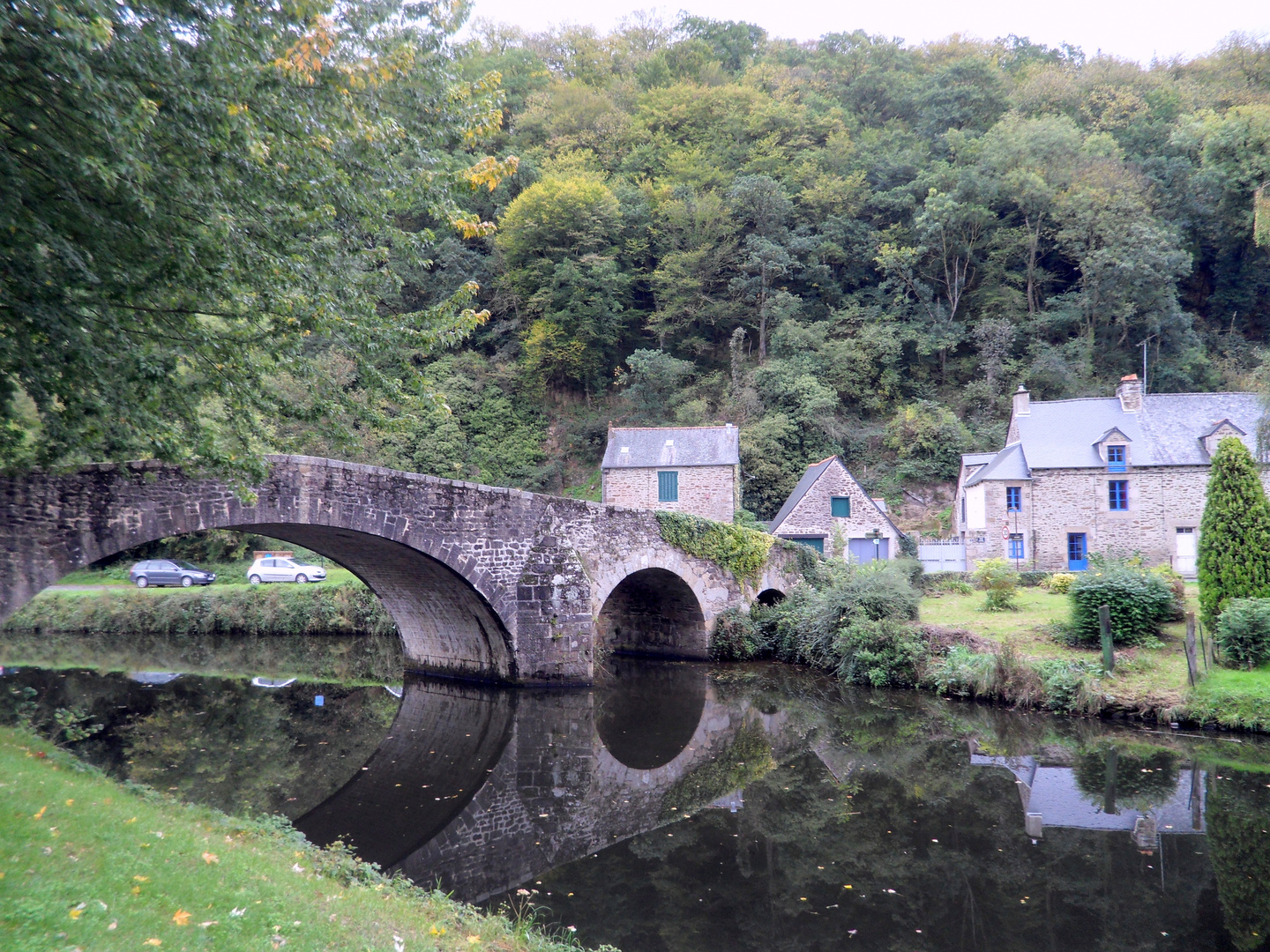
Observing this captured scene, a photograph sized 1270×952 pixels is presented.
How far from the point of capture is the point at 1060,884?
6.34 m

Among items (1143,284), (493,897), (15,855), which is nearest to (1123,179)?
(1143,284)

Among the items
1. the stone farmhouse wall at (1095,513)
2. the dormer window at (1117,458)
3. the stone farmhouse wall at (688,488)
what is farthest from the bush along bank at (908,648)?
the dormer window at (1117,458)

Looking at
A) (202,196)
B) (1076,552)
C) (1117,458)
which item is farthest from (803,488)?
(202,196)

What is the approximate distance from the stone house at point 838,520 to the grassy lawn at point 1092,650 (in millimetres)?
7355

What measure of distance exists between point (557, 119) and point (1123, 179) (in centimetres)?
2559

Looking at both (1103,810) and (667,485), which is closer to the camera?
(1103,810)

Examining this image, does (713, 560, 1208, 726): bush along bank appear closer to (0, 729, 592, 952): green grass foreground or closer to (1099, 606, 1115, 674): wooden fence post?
(1099, 606, 1115, 674): wooden fence post

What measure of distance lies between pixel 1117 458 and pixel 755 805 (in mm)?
20242

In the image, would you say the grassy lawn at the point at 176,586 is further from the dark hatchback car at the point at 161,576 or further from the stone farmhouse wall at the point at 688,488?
the stone farmhouse wall at the point at 688,488

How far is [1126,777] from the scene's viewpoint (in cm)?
886

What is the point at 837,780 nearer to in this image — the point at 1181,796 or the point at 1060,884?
the point at 1060,884

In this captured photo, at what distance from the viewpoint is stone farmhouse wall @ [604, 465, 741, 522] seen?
1030 inches

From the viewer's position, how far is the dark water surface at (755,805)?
586cm

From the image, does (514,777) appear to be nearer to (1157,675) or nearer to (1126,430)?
(1157,675)
